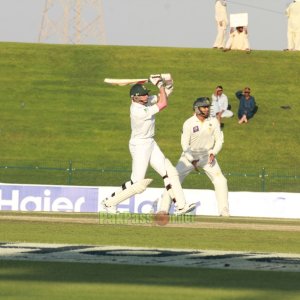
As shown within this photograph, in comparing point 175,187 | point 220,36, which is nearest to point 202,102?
point 175,187

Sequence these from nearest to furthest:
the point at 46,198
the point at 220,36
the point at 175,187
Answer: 1. the point at 175,187
2. the point at 46,198
3. the point at 220,36

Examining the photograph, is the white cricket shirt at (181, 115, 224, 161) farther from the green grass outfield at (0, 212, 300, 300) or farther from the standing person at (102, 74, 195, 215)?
the green grass outfield at (0, 212, 300, 300)

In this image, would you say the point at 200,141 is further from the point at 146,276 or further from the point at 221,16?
the point at 221,16

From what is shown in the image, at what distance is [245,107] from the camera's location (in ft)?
160

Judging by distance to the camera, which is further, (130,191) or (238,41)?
(238,41)

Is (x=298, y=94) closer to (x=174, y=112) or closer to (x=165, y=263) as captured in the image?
(x=174, y=112)

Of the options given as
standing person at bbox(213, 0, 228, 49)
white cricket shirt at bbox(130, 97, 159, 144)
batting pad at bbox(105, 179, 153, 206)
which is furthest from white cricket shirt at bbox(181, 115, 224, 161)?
standing person at bbox(213, 0, 228, 49)

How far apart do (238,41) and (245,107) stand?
6.80 meters

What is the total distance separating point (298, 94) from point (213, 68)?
3769mm

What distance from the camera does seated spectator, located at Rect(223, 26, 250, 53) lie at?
53.6 meters

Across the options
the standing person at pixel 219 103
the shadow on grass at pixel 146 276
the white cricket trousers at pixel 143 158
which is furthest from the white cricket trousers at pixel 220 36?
the shadow on grass at pixel 146 276

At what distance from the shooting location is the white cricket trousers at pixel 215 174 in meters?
26.0

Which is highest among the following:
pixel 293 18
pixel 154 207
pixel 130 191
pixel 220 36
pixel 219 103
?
pixel 293 18

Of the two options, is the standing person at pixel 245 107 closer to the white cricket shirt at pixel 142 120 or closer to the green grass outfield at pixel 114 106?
the green grass outfield at pixel 114 106
